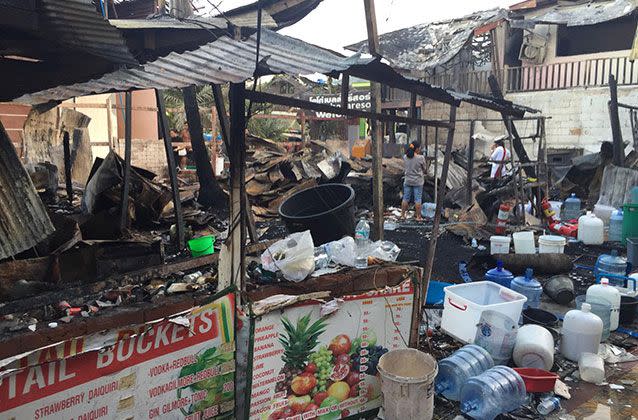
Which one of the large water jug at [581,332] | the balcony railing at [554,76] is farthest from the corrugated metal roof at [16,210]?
the balcony railing at [554,76]

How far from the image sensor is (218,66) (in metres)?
3.01

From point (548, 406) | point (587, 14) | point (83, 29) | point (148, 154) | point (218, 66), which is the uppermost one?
point (587, 14)

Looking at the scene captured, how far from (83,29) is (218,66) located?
1019 mm

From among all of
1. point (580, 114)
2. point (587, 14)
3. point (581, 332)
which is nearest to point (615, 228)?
point (581, 332)

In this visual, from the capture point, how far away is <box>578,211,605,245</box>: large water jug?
8570 mm

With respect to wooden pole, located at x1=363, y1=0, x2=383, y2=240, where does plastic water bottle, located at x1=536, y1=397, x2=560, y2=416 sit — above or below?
below

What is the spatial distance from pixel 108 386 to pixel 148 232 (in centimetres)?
537

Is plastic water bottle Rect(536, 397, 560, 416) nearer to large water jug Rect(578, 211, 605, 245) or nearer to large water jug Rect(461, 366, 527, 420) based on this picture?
large water jug Rect(461, 366, 527, 420)

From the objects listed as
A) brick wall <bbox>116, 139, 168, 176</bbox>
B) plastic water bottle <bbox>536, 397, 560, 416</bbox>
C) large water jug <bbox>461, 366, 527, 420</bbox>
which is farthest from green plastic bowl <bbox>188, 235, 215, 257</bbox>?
brick wall <bbox>116, 139, 168, 176</bbox>

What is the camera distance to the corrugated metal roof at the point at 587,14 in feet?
48.2

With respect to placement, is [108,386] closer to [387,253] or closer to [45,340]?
[45,340]

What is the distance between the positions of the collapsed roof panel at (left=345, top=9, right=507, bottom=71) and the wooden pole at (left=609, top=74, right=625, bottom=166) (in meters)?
4.45

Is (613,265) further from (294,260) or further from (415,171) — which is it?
(415,171)

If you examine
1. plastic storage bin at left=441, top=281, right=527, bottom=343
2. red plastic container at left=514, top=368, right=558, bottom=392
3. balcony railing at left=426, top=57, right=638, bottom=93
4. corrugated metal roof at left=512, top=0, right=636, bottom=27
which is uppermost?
corrugated metal roof at left=512, top=0, right=636, bottom=27
